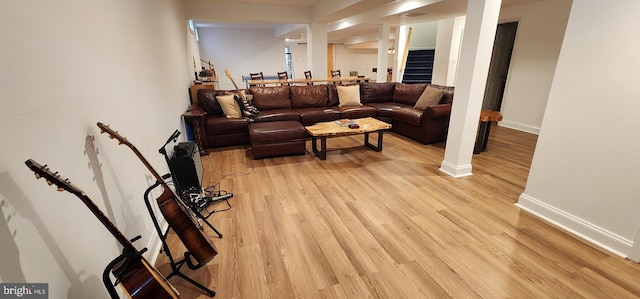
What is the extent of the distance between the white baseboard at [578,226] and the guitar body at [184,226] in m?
2.62

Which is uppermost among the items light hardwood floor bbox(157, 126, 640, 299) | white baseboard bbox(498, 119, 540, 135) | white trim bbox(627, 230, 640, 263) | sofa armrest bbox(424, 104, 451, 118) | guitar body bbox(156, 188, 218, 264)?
sofa armrest bbox(424, 104, 451, 118)

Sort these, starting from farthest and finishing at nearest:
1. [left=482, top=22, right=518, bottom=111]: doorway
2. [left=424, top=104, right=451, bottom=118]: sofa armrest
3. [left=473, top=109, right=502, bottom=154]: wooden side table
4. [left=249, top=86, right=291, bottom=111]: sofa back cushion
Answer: [left=482, top=22, right=518, bottom=111]: doorway
[left=249, top=86, right=291, bottom=111]: sofa back cushion
[left=424, top=104, right=451, bottom=118]: sofa armrest
[left=473, top=109, right=502, bottom=154]: wooden side table

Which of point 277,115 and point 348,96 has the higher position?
point 348,96

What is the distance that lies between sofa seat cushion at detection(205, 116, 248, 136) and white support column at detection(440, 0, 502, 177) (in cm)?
296

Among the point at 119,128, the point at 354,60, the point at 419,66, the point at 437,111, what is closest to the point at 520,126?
the point at 437,111

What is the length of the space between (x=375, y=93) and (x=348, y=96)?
27.2 inches

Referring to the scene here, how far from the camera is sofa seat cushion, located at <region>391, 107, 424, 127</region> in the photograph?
4195 millimetres

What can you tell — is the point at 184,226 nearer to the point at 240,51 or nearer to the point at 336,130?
the point at 336,130

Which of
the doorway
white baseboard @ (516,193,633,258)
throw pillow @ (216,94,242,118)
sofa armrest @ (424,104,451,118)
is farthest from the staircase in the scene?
white baseboard @ (516,193,633,258)

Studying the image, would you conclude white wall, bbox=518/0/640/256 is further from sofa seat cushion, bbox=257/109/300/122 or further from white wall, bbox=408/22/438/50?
white wall, bbox=408/22/438/50

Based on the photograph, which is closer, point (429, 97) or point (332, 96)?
point (429, 97)

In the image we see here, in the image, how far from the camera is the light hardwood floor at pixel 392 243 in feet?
5.18

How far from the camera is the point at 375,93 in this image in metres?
5.36

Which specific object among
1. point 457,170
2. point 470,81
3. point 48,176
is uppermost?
point 470,81
